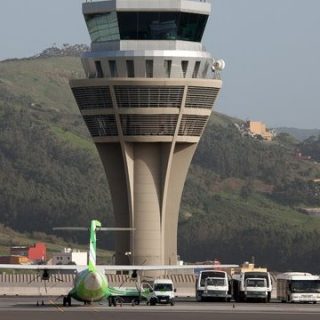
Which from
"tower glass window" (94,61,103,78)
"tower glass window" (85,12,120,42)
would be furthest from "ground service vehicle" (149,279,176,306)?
"tower glass window" (85,12,120,42)

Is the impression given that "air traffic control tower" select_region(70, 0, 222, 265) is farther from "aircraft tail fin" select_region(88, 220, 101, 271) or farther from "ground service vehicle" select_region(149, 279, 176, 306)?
"ground service vehicle" select_region(149, 279, 176, 306)

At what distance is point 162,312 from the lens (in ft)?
323

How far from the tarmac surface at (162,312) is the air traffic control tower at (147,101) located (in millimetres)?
42290

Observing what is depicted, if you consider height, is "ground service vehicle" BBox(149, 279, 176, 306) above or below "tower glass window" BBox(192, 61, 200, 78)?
below

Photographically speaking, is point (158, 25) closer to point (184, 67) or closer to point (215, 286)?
point (184, 67)

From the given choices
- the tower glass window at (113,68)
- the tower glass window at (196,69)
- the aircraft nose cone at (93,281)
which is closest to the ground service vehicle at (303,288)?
the aircraft nose cone at (93,281)

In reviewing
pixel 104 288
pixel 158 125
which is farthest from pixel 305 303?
pixel 158 125

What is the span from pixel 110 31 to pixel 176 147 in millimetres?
14367

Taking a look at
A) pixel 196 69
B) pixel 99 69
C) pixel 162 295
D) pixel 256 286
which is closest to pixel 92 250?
pixel 162 295

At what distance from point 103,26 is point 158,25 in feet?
19.9

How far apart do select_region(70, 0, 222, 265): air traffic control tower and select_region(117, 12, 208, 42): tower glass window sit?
10 centimetres

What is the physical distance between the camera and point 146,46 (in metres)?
154

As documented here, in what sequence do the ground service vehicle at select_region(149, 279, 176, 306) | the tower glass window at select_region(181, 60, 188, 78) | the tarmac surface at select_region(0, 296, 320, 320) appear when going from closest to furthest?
the tarmac surface at select_region(0, 296, 320, 320)
the ground service vehicle at select_region(149, 279, 176, 306)
the tower glass window at select_region(181, 60, 188, 78)

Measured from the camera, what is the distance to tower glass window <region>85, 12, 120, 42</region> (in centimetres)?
15400
